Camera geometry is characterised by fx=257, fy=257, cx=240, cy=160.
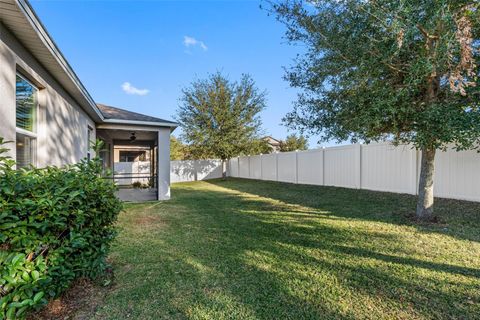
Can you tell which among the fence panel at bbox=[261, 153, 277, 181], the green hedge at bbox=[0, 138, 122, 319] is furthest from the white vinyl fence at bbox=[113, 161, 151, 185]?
the green hedge at bbox=[0, 138, 122, 319]

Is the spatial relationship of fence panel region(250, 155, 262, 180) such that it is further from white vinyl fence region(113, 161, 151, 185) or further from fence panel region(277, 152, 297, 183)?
white vinyl fence region(113, 161, 151, 185)

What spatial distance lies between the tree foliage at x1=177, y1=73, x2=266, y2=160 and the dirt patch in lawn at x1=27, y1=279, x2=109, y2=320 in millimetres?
15754

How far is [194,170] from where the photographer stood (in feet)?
71.3

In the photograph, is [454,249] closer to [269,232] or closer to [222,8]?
[269,232]

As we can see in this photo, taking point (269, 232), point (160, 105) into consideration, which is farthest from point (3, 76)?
point (160, 105)

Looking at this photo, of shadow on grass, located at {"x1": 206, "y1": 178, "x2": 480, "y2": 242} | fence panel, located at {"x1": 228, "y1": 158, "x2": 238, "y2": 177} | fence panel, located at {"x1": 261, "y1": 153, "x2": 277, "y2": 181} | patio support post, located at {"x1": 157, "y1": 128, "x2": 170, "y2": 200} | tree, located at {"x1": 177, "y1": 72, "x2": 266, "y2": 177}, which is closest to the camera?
shadow on grass, located at {"x1": 206, "y1": 178, "x2": 480, "y2": 242}

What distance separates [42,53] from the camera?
3.96 metres

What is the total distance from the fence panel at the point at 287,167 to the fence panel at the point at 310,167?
1.22 ft

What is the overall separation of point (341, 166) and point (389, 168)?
2.33 m

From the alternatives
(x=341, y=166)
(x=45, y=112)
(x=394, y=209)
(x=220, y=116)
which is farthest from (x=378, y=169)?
(x=220, y=116)

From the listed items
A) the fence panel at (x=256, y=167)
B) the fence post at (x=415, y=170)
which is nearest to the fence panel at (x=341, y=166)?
the fence post at (x=415, y=170)

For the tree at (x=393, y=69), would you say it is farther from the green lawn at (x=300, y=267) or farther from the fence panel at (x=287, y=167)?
the fence panel at (x=287, y=167)

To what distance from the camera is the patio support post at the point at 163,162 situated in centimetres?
973

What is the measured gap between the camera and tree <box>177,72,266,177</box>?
61.4ft
